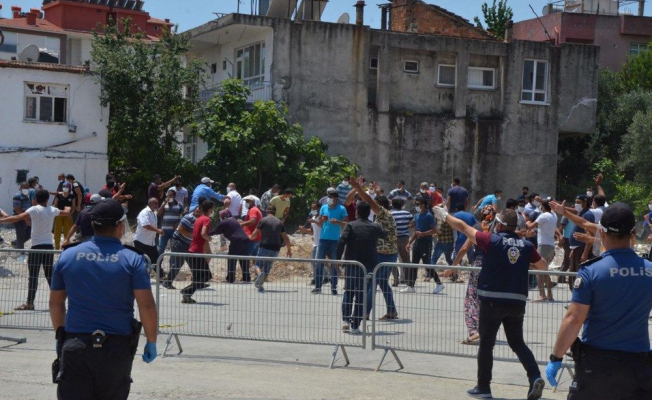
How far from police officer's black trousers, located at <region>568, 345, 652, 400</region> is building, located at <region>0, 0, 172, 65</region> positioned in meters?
51.9

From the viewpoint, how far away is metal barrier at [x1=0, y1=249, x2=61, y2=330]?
12.4 m

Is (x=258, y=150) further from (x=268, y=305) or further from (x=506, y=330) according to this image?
(x=506, y=330)

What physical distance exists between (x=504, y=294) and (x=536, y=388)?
0.91 meters

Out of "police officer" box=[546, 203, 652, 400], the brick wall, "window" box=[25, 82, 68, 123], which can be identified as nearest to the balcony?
"window" box=[25, 82, 68, 123]

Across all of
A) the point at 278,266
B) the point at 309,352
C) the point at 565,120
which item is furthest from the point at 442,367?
the point at 565,120

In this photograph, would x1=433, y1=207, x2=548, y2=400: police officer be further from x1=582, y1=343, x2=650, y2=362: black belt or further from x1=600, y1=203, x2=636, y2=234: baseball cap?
x1=582, y1=343, x2=650, y2=362: black belt

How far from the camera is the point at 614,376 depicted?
5828 mm

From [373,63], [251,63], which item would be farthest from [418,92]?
[251,63]

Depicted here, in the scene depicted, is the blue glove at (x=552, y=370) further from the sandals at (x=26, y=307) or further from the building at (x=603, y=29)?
the building at (x=603, y=29)

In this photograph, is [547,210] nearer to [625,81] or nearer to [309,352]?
[309,352]

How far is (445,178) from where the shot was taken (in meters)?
33.9

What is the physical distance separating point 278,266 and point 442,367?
8.03ft

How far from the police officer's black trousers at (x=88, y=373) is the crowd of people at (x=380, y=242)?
750 mm

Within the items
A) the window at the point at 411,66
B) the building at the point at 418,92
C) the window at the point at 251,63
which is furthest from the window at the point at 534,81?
the window at the point at 251,63
